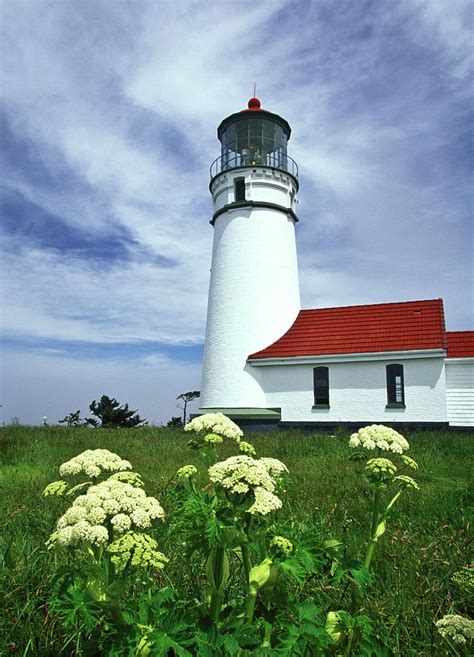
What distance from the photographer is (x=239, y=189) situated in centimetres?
2162

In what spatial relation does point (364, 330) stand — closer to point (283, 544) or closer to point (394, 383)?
point (394, 383)

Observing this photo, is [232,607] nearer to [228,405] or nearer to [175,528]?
[175,528]

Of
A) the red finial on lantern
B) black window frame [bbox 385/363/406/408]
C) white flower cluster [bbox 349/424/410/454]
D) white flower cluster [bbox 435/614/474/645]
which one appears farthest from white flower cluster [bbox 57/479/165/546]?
the red finial on lantern

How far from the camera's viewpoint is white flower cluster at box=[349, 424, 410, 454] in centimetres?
392

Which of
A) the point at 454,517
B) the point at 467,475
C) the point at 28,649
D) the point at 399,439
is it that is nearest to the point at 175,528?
the point at 28,649

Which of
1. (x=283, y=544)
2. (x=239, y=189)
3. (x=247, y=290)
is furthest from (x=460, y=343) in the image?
(x=283, y=544)

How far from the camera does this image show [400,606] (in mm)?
2965

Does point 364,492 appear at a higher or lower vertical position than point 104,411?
lower

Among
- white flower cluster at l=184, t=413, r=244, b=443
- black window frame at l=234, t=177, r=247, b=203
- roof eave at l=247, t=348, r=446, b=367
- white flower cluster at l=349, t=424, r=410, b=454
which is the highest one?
black window frame at l=234, t=177, r=247, b=203

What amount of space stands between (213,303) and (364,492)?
15.2 meters

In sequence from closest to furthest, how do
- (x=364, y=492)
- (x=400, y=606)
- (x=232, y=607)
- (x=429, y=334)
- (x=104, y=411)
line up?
(x=232, y=607) < (x=400, y=606) < (x=364, y=492) < (x=429, y=334) < (x=104, y=411)

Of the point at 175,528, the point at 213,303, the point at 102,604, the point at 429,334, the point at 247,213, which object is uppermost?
the point at 247,213

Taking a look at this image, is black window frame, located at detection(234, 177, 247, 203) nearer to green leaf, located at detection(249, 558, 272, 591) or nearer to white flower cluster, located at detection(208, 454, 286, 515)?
white flower cluster, located at detection(208, 454, 286, 515)

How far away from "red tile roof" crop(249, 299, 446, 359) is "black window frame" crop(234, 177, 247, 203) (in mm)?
6071
